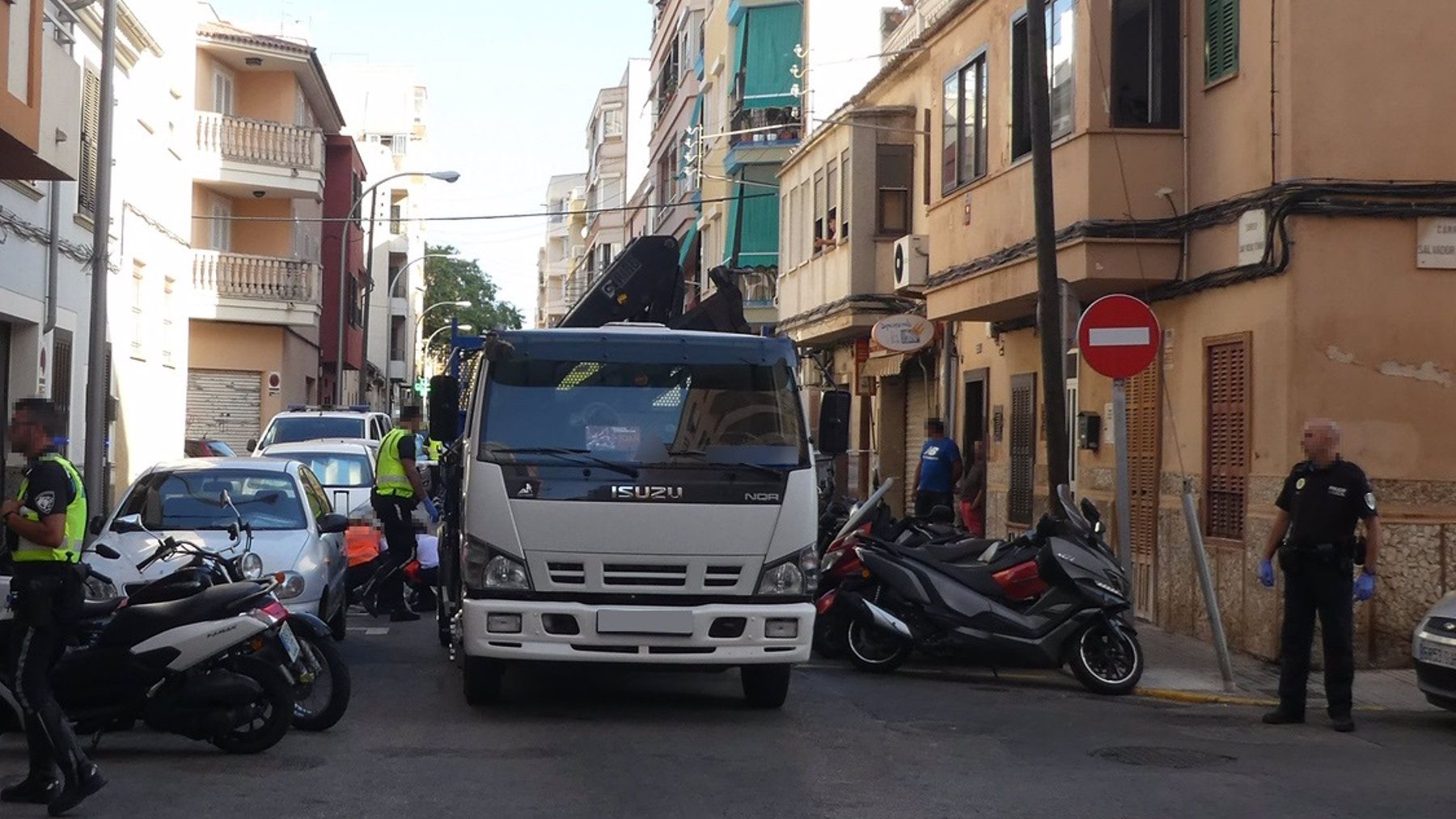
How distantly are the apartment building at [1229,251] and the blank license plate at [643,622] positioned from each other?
5891mm

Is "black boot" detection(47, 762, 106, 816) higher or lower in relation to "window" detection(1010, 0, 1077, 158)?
lower

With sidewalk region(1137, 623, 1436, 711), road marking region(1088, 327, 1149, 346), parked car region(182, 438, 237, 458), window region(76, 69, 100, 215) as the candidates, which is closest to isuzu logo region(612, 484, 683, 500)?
sidewalk region(1137, 623, 1436, 711)

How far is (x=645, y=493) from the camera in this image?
1085cm

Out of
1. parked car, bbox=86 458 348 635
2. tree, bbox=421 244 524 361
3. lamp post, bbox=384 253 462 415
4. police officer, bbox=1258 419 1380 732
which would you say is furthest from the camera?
tree, bbox=421 244 524 361

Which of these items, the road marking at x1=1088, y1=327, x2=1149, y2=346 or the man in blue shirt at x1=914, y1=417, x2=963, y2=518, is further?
the man in blue shirt at x1=914, y1=417, x2=963, y2=518

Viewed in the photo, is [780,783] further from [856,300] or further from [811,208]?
[811,208]

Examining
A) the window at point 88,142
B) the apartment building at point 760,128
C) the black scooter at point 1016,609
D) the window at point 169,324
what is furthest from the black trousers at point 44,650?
the apartment building at point 760,128

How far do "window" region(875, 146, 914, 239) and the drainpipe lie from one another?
11.4 metres

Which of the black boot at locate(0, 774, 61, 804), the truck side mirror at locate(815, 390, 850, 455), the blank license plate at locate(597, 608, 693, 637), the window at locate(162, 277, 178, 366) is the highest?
the window at locate(162, 277, 178, 366)

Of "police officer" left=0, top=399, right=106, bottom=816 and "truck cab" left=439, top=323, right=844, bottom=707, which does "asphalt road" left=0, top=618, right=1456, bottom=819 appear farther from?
"truck cab" left=439, top=323, right=844, bottom=707

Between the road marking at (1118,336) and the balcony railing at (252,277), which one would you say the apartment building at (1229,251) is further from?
the balcony railing at (252,277)

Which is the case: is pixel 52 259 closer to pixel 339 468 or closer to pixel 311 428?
pixel 339 468

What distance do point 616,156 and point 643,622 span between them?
79680 millimetres

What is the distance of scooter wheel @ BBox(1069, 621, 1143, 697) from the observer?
1305cm
